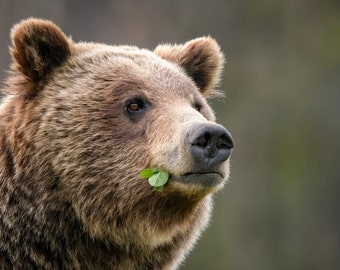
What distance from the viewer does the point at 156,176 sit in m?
7.45

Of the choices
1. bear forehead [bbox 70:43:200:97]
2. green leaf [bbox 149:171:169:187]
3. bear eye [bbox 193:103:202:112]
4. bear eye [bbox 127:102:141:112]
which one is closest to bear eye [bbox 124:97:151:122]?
bear eye [bbox 127:102:141:112]

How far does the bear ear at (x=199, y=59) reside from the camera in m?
8.93

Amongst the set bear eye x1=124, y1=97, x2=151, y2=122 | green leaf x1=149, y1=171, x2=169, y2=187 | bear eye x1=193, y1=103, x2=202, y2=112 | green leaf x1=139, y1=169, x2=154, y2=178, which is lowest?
green leaf x1=139, y1=169, x2=154, y2=178

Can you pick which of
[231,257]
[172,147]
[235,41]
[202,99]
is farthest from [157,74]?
[235,41]

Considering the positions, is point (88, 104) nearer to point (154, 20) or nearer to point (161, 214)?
point (161, 214)

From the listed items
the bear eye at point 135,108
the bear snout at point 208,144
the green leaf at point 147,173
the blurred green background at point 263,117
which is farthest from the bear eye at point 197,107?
the blurred green background at point 263,117

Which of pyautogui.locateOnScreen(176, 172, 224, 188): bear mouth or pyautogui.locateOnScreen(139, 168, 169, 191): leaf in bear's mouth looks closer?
pyautogui.locateOnScreen(176, 172, 224, 188): bear mouth

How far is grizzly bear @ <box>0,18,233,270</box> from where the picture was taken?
742cm

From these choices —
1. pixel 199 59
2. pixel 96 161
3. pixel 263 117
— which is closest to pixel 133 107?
pixel 96 161

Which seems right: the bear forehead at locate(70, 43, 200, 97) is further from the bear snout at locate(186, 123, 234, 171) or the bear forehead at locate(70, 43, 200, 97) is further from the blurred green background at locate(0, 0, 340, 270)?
the blurred green background at locate(0, 0, 340, 270)

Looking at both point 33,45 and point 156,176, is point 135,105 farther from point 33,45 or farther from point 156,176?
point 33,45

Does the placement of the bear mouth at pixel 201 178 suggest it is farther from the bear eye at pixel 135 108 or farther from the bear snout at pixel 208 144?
the bear eye at pixel 135 108

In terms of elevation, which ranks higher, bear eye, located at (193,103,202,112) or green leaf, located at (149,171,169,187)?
bear eye, located at (193,103,202,112)

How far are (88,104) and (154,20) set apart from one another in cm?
1304
